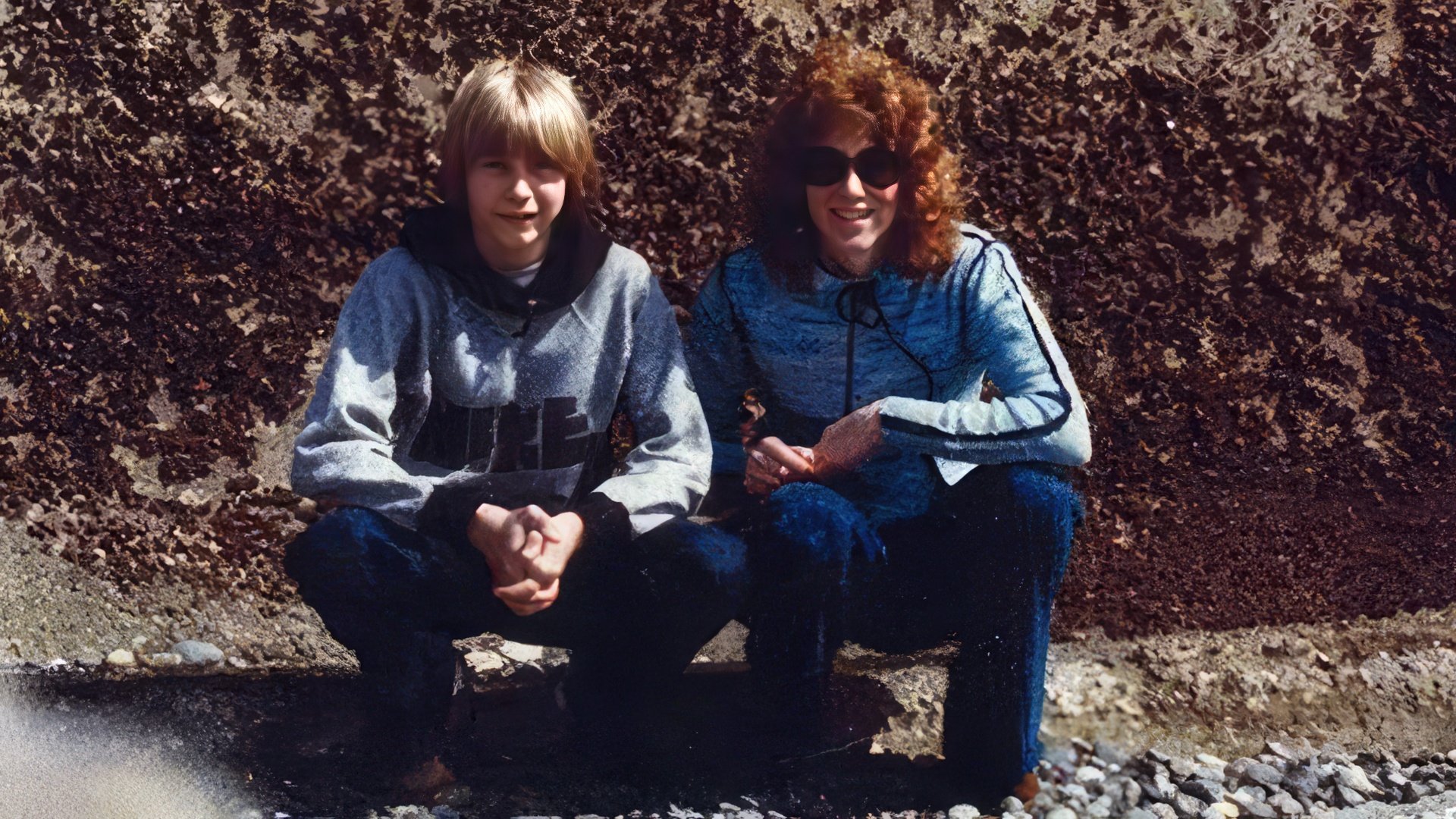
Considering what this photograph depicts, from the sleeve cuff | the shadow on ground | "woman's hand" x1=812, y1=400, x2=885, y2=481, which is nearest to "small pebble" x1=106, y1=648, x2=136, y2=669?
the shadow on ground

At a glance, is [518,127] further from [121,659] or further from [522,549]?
[121,659]

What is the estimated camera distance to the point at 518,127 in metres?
3.53

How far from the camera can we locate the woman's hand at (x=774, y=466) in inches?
145

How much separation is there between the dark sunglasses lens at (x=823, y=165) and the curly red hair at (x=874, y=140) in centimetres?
3

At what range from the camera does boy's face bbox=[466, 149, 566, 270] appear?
11.5ft

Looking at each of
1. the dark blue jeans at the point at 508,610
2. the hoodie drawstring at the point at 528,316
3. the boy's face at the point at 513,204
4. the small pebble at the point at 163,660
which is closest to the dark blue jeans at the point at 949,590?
the dark blue jeans at the point at 508,610

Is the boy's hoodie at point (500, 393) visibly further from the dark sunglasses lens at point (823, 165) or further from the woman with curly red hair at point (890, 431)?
the dark sunglasses lens at point (823, 165)

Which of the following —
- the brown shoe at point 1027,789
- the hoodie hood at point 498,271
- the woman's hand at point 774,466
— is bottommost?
the brown shoe at point 1027,789

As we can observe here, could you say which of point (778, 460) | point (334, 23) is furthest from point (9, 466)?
point (778, 460)

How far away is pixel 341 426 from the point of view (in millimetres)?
3402

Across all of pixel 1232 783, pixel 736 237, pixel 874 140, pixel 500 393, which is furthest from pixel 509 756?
pixel 1232 783

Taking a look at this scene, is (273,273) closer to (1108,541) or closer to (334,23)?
(334,23)

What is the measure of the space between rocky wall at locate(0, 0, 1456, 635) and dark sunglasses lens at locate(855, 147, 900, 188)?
17.7 inches

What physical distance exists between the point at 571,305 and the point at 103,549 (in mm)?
1763
